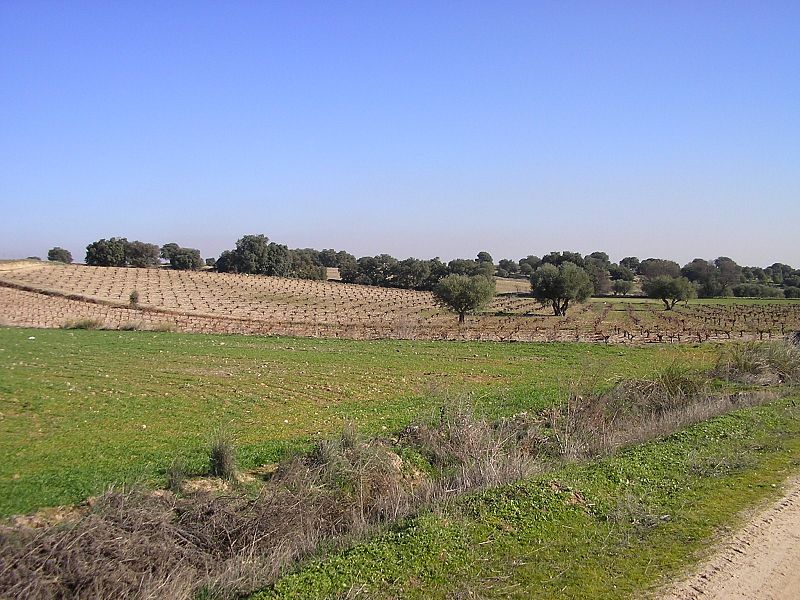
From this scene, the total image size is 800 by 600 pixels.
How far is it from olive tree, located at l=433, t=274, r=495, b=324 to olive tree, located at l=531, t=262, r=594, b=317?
547 inches

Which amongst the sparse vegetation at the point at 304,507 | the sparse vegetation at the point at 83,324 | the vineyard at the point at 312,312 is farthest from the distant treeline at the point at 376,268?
the sparse vegetation at the point at 304,507

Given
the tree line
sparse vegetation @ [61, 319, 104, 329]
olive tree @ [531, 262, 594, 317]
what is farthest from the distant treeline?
sparse vegetation @ [61, 319, 104, 329]

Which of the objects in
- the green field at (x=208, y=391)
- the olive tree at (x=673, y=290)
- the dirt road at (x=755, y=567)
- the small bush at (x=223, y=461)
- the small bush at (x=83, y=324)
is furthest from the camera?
the olive tree at (x=673, y=290)

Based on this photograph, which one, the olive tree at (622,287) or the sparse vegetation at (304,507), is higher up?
the olive tree at (622,287)

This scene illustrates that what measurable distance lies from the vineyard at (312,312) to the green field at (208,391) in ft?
35.0

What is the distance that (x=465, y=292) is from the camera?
203 feet

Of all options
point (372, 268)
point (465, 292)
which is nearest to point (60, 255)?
point (372, 268)

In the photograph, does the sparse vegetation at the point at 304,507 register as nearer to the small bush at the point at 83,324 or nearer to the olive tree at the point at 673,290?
the small bush at the point at 83,324

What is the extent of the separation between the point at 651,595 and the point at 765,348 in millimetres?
22252

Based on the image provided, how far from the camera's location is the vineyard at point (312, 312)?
4978 centimetres

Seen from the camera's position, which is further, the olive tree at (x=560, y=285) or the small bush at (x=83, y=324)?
the olive tree at (x=560, y=285)

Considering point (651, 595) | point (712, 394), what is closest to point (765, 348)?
point (712, 394)

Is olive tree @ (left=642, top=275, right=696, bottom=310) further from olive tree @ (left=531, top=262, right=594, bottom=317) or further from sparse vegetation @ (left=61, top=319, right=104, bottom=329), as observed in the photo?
sparse vegetation @ (left=61, top=319, right=104, bottom=329)

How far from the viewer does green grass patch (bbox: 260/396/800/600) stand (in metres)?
6.87
